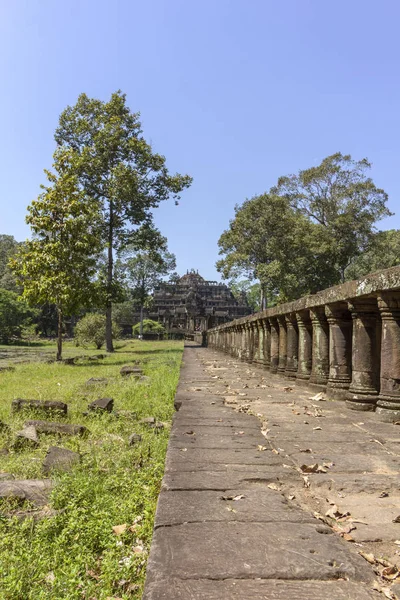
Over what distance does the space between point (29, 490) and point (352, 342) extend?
3.43m

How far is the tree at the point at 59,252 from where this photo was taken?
15.9 m

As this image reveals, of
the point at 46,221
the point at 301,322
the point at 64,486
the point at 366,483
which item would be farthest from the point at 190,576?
the point at 46,221

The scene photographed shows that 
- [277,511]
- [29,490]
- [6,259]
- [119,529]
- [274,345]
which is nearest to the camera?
[277,511]

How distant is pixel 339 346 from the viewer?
205 inches

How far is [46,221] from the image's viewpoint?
630 inches

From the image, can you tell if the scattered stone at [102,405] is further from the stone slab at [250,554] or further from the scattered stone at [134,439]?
the stone slab at [250,554]

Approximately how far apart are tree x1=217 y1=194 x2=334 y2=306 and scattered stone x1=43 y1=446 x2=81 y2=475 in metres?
27.0

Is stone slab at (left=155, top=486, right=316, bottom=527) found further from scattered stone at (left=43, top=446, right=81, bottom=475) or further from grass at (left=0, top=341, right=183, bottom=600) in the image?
scattered stone at (left=43, top=446, right=81, bottom=475)

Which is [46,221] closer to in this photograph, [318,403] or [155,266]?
[318,403]

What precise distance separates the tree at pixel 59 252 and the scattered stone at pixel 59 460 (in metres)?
12.8

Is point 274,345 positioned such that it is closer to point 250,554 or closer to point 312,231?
point 250,554

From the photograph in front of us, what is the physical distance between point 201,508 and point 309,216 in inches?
1270

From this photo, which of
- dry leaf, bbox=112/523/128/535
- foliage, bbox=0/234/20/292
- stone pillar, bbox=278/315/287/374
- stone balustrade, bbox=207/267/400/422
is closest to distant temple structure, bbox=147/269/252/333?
foliage, bbox=0/234/20/292

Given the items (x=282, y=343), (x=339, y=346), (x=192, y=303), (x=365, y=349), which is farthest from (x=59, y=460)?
(x=192, y=303)
